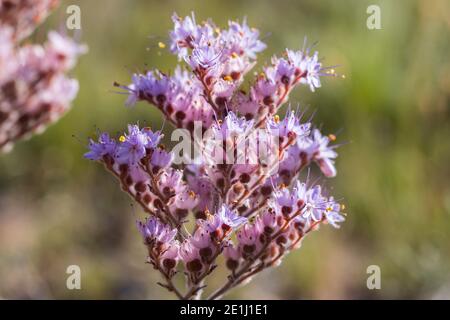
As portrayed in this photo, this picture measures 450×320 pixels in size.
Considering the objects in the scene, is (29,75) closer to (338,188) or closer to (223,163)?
(223,163)

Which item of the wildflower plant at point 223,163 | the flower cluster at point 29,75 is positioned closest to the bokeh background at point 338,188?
the flower cluster at point 29,75

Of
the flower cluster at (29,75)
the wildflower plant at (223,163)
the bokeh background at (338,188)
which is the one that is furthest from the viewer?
the bokeh background at (338,188)

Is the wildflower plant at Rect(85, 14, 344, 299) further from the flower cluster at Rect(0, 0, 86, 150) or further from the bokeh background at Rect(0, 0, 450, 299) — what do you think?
the bokeh background at Rect(0, 0, 450, 299)

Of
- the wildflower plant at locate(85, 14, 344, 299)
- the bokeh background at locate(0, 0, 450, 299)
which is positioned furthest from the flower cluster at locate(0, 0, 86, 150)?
the bokeh background at locate(0, 0, 450, 299)

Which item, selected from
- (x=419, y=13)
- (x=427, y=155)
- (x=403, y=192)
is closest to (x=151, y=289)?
(x=403, y=192)

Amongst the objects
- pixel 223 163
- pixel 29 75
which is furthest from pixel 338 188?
pixel 29 75

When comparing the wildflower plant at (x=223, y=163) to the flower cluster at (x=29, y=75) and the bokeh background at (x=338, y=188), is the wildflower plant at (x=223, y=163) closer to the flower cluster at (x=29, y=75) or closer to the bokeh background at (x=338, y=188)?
the flower cluster at (x=29, y=75)
